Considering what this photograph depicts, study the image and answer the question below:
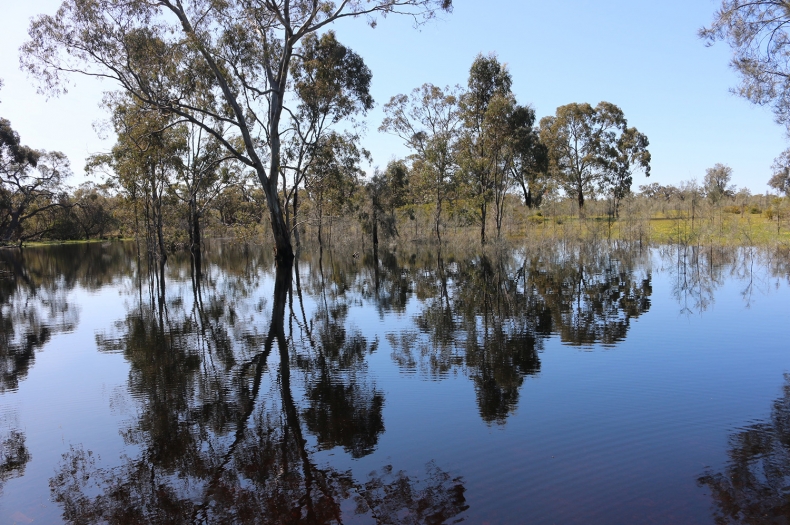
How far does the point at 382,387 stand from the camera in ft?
21.5

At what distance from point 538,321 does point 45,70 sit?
64.0 feet

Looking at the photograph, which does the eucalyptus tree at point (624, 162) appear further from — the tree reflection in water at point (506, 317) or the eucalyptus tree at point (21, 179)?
the eucalyptus tree at point (21, 179)

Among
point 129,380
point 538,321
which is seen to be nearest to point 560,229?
point 538,321

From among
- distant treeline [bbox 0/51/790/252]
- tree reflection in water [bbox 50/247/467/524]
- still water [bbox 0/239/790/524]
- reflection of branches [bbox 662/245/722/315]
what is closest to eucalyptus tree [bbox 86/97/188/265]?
distant treeline [bbox 0/51/790/252]

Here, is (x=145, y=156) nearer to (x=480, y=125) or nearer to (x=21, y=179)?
(x=480, y=125)

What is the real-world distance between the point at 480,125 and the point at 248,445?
29.2 metres

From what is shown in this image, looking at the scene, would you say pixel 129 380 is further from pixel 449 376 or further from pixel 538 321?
pixel 538 321

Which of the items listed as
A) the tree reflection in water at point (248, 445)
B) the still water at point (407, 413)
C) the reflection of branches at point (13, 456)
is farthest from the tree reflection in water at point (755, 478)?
the reflection of branches at point (13, 456)

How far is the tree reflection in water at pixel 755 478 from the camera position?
11.8ft

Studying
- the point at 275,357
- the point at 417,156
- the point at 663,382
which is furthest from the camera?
the point at 417,156

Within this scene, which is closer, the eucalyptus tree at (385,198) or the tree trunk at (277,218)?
the tree trunk at (277,218)

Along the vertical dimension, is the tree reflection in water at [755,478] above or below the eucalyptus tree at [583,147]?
below

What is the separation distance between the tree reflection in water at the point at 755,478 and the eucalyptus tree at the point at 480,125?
27.2 metres

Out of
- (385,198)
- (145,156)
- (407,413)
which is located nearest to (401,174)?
(385,198)
